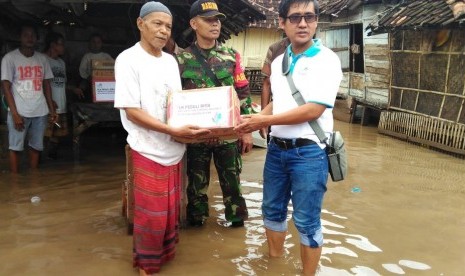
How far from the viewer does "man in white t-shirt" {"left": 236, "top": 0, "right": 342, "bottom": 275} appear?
9.36 feet

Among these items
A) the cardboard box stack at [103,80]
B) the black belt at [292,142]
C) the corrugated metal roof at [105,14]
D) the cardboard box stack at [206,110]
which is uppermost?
the corrugated metal roof at [105,14]

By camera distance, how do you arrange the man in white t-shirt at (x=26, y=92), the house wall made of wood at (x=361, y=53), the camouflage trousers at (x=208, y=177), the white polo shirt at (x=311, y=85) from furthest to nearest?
the house wall made of wood at (x=361, y=53)
the man in white t-shirt at (x=26, y=92)
the camouflage trousers at (x=208, y=177)
the white polo shirt at (x=311, y=85)

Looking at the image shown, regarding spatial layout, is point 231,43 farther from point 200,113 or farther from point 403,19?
point 200,113

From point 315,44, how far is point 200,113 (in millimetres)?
930

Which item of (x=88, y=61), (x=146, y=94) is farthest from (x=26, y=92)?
(x=146, y=94)

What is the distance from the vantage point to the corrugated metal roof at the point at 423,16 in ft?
24.5

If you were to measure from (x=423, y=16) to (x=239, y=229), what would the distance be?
6.34 m

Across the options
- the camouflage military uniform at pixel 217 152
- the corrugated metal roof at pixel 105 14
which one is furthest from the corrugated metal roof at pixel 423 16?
the camouflage military uniform at pixel 217 152

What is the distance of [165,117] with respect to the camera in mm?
3178

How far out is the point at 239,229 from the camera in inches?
168

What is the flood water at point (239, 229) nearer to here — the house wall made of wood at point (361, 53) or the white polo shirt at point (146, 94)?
the white polo shirt at point (146, 94)

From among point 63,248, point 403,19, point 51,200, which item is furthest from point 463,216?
point 403,19

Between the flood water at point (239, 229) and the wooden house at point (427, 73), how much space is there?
1.98 metres

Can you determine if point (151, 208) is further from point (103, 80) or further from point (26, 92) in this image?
point (103, 80)
